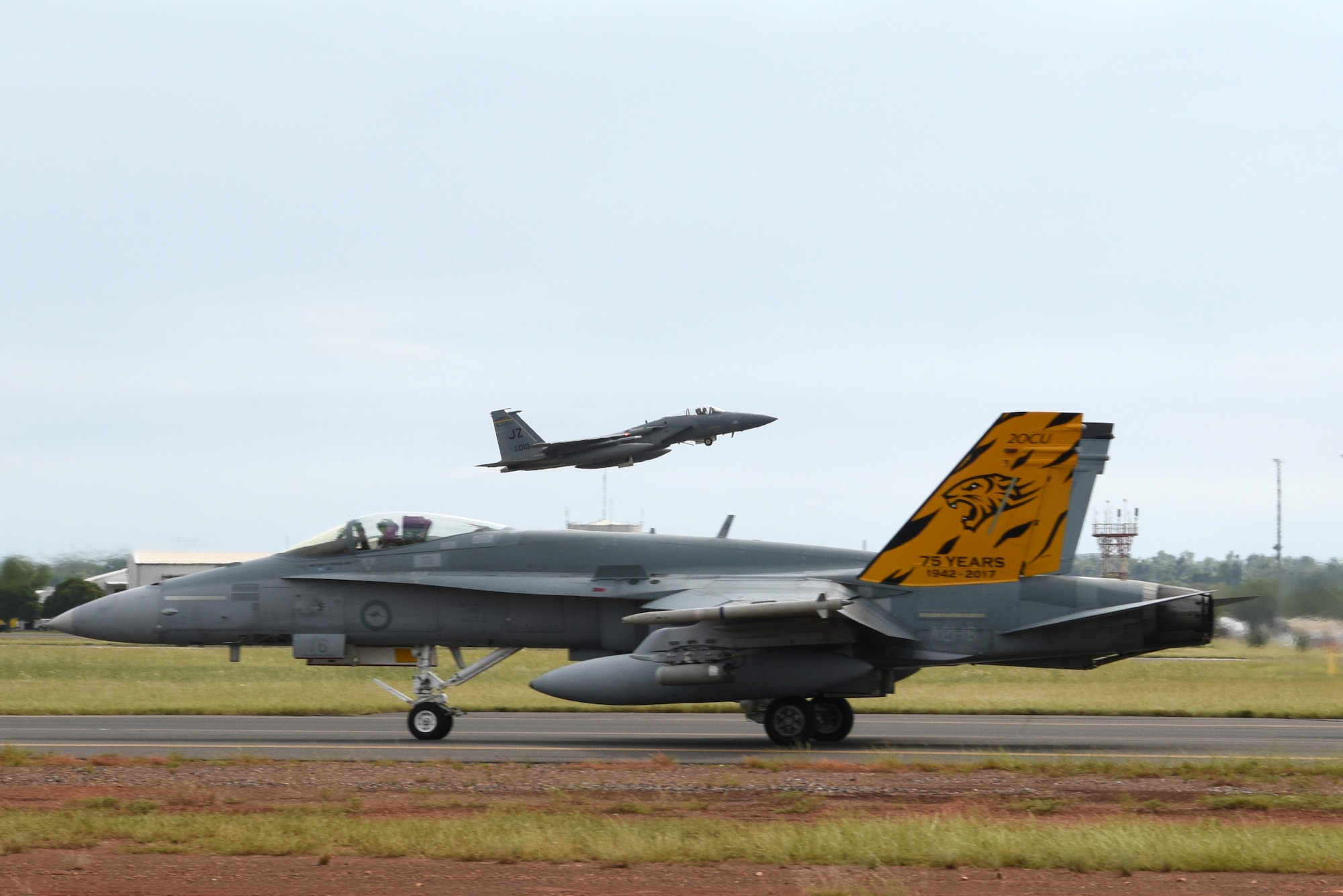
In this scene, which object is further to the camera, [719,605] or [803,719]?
[803,719]

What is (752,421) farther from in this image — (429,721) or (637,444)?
(429,721)

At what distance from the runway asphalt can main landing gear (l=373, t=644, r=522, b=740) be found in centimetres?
21

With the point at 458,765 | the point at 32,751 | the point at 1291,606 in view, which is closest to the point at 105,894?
the point at 458,765

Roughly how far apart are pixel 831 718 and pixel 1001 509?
3425mm

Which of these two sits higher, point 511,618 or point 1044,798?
point 511,618

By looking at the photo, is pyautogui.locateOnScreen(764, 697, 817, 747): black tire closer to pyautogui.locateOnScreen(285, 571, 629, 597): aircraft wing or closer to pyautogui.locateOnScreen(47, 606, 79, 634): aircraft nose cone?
pyautogui.locateOnScreen(285, 571, 629, 597): aircraft wing

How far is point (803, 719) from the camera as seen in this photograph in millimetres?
16234

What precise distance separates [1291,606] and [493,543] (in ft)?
61.3

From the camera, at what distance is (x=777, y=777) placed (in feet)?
41.8

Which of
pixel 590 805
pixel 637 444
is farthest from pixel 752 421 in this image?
pixel 590 805

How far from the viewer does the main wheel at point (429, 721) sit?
16.7 m

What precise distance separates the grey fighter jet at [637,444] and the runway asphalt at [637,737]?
25.2 metres

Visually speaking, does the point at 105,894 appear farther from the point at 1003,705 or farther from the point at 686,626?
the point at 1003,705

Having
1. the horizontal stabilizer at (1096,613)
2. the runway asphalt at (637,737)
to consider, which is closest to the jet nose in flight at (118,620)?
the runway asphalt at (637,737)
